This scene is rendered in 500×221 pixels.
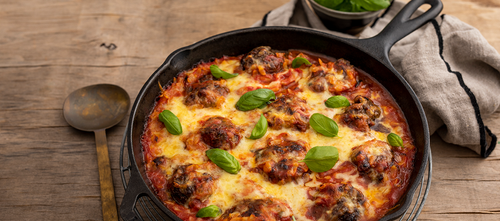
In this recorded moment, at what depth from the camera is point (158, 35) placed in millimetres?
5816

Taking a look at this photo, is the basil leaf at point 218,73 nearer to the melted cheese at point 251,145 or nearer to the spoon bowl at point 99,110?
the melted cheese at point 251,145

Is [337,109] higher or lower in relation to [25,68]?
higher

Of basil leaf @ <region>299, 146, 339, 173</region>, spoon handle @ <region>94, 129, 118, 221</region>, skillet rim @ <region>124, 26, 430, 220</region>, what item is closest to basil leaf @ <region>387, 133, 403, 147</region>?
skillet rim @ <region>124, 26, 430, 220</region>

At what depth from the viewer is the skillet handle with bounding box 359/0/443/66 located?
163 inches

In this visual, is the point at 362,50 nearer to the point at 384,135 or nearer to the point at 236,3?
the point at 384,135

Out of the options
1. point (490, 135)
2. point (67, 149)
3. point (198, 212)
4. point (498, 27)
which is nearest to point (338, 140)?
point (198, 212)

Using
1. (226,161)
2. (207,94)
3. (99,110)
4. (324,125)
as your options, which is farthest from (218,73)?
(99,110)

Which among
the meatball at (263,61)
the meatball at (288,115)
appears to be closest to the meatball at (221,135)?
the meatball at (288,115)

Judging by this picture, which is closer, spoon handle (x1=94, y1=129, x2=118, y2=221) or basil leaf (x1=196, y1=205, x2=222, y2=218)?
basil leaf (x1=196, y1=205, x2=222, y2=218)

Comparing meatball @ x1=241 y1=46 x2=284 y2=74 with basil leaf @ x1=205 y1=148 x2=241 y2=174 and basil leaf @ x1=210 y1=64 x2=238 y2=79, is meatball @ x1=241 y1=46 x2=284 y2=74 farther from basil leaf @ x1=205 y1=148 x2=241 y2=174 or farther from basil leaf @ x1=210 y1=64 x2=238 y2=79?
basil leaf @ x1=205 y1=148 x2=241 y2=174

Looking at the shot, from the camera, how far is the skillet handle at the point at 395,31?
4.15 metres

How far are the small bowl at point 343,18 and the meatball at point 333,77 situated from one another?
114 cm

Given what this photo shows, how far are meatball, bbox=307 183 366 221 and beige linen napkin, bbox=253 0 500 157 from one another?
6.07ft

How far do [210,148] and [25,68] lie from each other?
349cm
